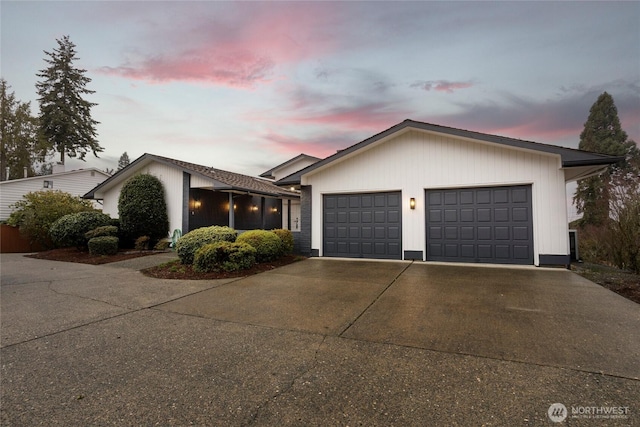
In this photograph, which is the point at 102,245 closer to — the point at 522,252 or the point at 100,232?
the point at 100,232

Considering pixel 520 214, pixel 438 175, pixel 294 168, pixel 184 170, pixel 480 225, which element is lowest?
pixel 480 225

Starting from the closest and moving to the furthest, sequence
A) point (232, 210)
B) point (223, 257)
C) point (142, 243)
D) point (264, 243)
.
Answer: point (223, 257) → point (264, 243) → point (142, 243) → point (232, 210)

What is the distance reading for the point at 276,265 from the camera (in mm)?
8258

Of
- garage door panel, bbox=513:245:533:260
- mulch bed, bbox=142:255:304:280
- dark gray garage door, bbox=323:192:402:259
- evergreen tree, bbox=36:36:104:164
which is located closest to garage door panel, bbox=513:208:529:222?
garage door panel, bbox=513:245:533:260

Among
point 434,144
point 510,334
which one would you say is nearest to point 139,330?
point 510,334

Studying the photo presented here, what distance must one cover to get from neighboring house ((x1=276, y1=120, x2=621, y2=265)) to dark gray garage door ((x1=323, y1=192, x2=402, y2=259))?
0.11 ft

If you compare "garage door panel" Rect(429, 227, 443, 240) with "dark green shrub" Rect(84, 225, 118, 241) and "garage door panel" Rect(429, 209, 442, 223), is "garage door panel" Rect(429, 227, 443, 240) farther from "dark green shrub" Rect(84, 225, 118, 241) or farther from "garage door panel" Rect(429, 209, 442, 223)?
"dark green shrub" Rect(84, 225, 118, 241)

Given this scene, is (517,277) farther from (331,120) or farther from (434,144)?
(331,120)

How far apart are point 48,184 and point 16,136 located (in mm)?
11983

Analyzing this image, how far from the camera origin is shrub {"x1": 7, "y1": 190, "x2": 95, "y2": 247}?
12.7 m

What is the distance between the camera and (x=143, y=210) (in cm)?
1234

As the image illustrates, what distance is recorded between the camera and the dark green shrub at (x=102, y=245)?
→ 416 inches

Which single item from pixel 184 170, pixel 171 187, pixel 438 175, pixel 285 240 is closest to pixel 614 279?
pixel 438 175

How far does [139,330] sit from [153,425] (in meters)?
2.05
